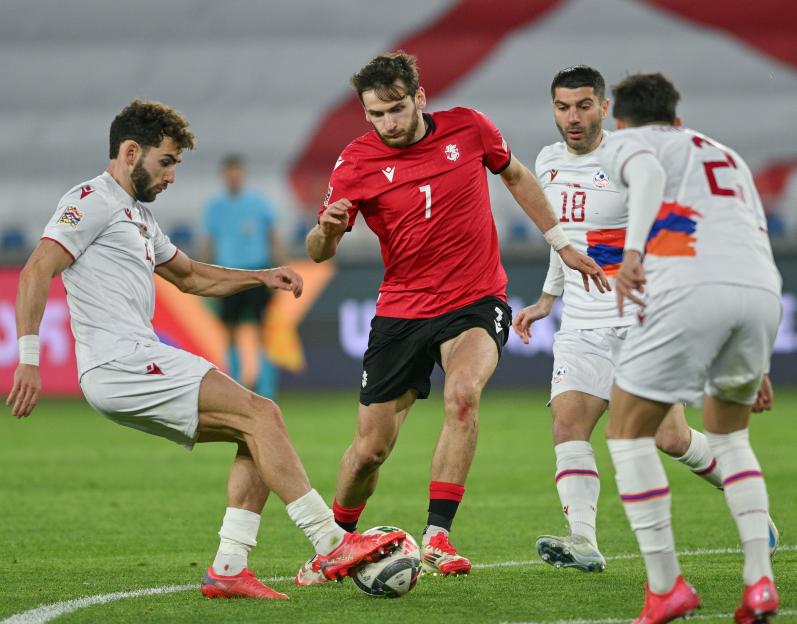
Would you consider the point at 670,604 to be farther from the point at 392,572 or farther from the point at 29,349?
the point at 29,349

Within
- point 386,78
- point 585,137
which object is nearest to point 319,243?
point 386,78

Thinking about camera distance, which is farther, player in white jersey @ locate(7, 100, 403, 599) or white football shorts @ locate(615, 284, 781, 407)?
player in white jersey @ locate(7, 100, 403, 599)

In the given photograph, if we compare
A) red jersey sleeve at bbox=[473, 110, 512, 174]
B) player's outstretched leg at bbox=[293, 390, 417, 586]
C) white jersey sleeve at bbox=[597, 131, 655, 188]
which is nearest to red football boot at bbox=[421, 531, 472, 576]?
player's outstretched leg at bbox=[293, 390, 417, 586]

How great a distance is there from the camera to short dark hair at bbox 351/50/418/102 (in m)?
5.96

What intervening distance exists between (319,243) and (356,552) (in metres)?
1.50

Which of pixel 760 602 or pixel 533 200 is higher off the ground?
pixel 533 200

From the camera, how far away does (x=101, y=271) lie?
17.7 feet

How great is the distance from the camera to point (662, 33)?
942 inches

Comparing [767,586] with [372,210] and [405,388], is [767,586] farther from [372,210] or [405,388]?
[372,210]

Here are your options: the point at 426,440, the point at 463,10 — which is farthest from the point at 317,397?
the point at 463,10

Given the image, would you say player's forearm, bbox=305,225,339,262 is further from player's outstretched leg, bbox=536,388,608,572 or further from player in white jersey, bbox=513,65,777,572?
player's outstretched leg, bbox=536,388,608,572

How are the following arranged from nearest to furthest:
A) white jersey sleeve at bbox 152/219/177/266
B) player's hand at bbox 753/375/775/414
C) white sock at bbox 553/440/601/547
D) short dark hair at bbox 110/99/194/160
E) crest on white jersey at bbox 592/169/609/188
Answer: player's hand at bbox 753/375/775/414 → short dark hair at bbox 110/99/194/160 → white jersey sleeve at bbox 152/219/177/266 → white sock at bbox 553/440/601/547 → crest on white jersey at bbox 592/169/609/188

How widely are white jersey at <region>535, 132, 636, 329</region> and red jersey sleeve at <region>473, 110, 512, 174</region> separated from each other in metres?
0.35

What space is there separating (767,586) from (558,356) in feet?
7.53
